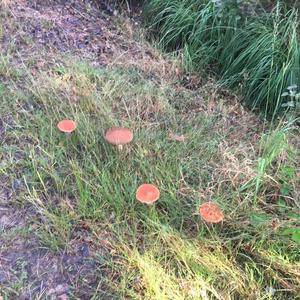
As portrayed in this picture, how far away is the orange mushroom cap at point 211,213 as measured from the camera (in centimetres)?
235

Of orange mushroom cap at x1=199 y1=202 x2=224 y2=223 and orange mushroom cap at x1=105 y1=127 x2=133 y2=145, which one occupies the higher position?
orange mushroom cap at x1=105 y1=127 x2=133 y2=145

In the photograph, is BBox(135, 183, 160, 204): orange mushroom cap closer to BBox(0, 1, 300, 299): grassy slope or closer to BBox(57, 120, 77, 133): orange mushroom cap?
BBox(0, 1, 300, 299): grassy slope

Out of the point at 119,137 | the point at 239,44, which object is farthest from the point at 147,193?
the point at 239,44

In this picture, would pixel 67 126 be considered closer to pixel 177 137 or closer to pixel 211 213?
pixel 177 137

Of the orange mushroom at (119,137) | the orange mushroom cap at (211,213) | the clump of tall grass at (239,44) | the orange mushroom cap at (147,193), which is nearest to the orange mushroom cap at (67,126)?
the orange mushroom at (119,137)

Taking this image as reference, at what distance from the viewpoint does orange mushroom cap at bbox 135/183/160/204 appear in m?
2.40

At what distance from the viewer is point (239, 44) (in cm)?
407

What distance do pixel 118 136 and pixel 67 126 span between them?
0.39 m

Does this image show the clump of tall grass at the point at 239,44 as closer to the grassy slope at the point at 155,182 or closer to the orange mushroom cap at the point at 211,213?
the grassy slope at the point at 155,182

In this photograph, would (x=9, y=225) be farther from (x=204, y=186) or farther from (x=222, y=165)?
(x=222, y=165)

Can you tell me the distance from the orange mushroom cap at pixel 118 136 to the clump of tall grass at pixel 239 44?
154 centimetres

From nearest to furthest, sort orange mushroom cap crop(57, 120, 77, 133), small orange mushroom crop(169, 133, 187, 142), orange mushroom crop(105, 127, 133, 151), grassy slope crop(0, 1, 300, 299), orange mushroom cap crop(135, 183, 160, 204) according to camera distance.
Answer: grassy slope crop(0, 1, 300, 299) < orange mushroom cap crop(135, 183, 160, 204) < orange mushroom crop(105, 127, 133, 151) < orange mushroom cap crop(57, 120, 77, 133) < small orange mushroom crop(169, 133, 187, 142)

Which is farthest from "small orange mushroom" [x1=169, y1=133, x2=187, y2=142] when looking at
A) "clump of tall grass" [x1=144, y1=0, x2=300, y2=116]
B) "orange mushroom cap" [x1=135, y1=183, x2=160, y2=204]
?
"clump of tall grass" [x1=144, y1=0, x2=300, y2=116]

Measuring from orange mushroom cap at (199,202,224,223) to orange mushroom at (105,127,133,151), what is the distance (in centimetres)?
69
